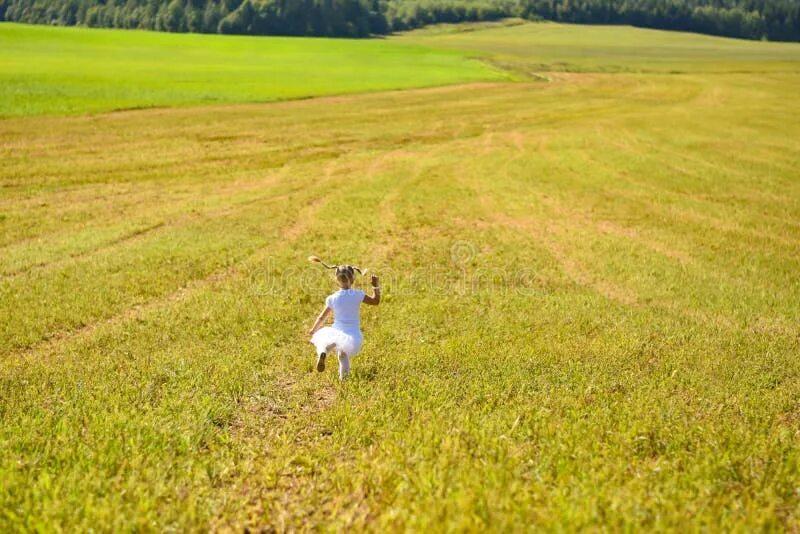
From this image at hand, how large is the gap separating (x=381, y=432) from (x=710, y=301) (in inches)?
455

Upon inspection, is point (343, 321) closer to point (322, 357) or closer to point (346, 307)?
point (346, 307)

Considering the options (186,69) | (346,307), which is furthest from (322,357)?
(186,69)

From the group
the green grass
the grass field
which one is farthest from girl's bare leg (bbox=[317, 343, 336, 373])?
the green grass

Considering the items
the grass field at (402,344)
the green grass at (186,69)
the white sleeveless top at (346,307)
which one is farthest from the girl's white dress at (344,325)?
the green grass at (186,69)

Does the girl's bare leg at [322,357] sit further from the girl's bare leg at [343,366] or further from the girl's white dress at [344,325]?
the girl's bare leg at [343,366]

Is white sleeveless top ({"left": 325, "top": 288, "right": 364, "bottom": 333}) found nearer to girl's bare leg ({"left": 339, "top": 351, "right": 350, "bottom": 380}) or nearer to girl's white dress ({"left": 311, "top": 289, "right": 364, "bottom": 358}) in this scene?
girl's white dress ({"left": 311, "top": 289, "right": 364, "bottom": 358})

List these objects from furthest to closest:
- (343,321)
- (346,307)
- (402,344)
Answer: (402,344) → (343,321) → (346,307)

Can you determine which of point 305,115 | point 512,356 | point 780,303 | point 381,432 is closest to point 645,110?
point 305,115

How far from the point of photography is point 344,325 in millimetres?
9938

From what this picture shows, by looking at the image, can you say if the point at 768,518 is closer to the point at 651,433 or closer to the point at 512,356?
the point at 651,433

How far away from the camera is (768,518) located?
6.14 m

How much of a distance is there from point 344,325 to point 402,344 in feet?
10.0

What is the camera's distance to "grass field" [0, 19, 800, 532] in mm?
6617

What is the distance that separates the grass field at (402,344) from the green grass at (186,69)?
56.9 feet
